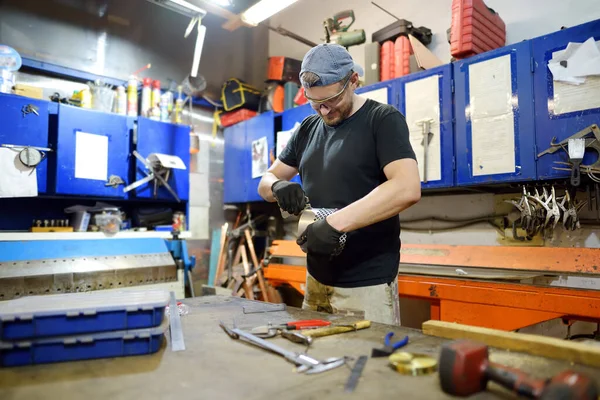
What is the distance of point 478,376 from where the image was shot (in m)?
0.63


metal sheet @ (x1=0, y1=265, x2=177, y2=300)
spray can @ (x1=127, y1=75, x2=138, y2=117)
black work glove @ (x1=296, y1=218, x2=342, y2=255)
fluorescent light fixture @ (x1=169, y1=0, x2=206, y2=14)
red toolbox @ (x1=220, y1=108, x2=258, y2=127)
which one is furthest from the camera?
red toolbox @ (x1=220, y1=108, x2=258, y2=127)

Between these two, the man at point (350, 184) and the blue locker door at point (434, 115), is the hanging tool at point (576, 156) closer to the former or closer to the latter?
the blue locker door at point (434, 115)

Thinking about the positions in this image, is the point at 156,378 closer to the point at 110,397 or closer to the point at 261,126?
the point at 110,397

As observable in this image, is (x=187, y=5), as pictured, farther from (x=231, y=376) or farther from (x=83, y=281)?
(x=231, y=376)

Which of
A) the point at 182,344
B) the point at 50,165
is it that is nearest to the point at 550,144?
the point at 182,344

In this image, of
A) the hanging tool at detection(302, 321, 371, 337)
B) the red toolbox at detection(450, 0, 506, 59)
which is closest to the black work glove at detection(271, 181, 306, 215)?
the hanging tool at detection(302, 321, 371, 337)

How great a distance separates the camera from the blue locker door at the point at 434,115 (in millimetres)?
2566

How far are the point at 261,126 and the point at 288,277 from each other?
1557 millimetres

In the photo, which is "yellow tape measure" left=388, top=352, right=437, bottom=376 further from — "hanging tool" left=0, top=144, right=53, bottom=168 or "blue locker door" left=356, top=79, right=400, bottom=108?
"hanging tool" left=0, top=144, right=53, bottom=168

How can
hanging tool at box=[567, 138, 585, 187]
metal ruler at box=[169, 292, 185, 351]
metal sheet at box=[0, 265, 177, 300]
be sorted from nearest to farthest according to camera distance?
metal ruler at box=[169, 292, 185, 351]
hanging tool at box=[567, 138, 585, 187]
metal sheet at box=[0, 265, 177, 300]

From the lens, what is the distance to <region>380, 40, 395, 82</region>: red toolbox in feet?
9.71

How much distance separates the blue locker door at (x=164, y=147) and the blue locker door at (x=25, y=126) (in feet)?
2.07

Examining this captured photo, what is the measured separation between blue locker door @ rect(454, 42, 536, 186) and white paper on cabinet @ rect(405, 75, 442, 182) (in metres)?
0.13

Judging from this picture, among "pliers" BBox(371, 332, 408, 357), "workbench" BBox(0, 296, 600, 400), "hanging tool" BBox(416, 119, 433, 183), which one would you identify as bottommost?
"workbench" BBox(0, 296, 600, 400)
